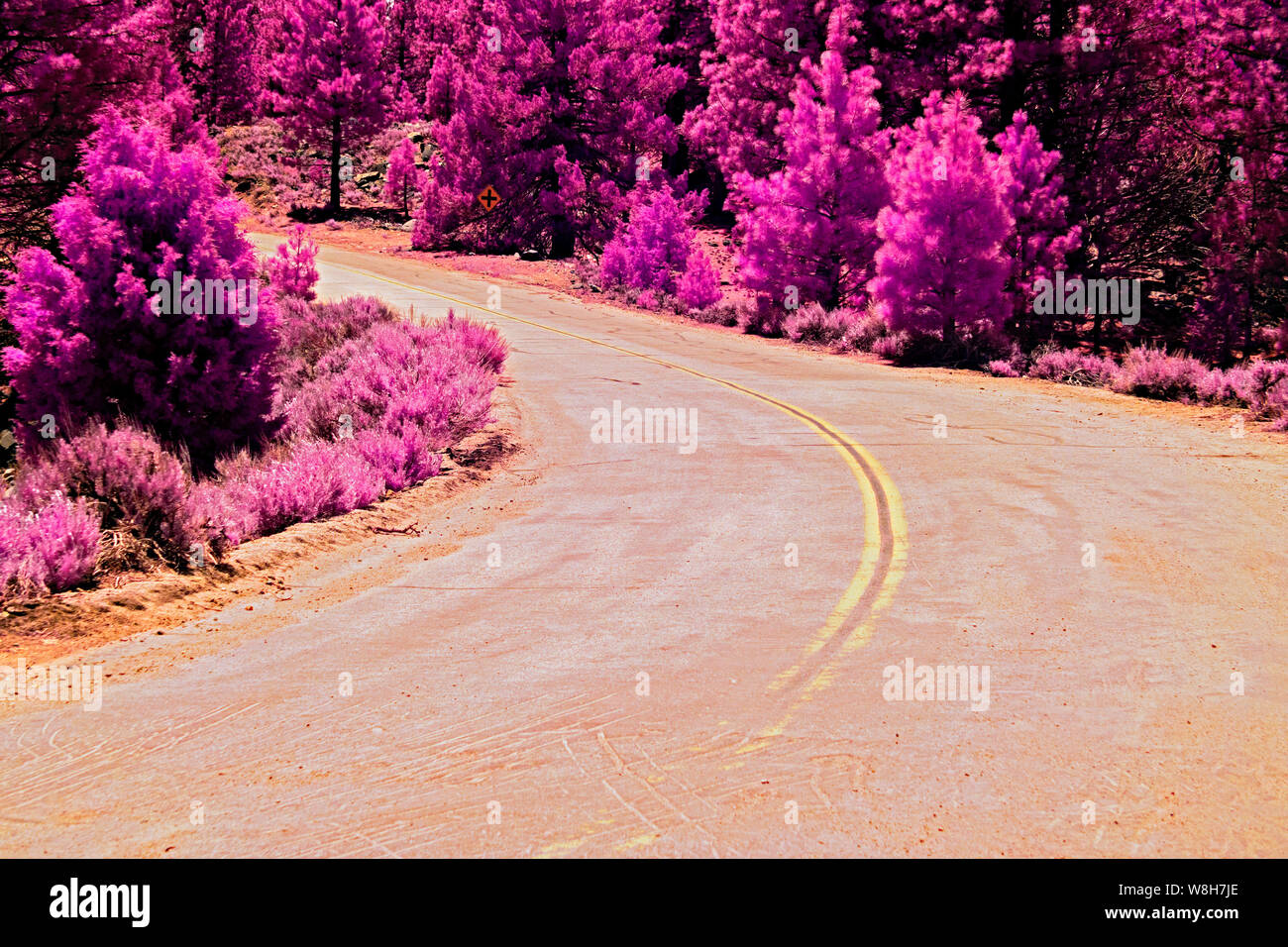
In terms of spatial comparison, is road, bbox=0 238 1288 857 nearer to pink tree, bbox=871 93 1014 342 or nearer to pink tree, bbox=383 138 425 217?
pink tree, bbox=871 93 1014 342

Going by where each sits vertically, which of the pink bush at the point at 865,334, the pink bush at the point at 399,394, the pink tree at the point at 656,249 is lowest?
the pink bush at the point at 399,394

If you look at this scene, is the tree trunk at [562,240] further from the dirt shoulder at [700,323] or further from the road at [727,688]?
the road at [727,688]

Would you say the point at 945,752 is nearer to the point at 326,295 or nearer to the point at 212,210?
the point at 212,210

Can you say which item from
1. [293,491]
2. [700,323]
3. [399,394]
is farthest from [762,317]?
[293,491]

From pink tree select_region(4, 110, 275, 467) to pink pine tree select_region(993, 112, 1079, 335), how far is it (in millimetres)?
18270

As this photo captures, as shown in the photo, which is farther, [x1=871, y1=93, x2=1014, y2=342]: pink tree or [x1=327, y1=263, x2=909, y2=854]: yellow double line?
[x1=871, y1=93, x2=1014, y2=342]: pink tree

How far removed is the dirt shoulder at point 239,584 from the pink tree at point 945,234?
49.7 ft

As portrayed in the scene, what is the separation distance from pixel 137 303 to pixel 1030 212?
20821 mm

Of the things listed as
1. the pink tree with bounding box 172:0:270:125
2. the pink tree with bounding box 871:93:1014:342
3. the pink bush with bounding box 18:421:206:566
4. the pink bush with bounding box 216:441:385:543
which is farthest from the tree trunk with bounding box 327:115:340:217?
the pink bush with bounding box 18:421:206:566

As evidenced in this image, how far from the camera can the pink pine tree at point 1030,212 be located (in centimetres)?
2455

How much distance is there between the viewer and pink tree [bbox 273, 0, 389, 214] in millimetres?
45969

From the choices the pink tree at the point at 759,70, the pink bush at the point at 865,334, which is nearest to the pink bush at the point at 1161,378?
the pink bush at the point at 865,334

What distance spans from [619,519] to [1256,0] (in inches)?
807
